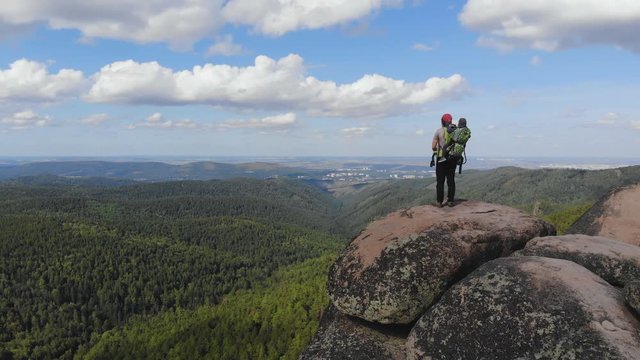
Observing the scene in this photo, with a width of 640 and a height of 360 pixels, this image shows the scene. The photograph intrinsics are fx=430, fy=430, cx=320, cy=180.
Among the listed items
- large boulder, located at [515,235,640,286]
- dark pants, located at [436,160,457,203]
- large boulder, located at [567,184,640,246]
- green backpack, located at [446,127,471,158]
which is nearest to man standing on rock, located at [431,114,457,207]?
dark pants, located at [436,160,457,203]

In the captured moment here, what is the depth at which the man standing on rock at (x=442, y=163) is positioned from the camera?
2583 centimetres

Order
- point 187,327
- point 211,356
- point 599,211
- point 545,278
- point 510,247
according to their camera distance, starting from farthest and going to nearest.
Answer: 1. point 187,327
2. point 211,356
3. point 599,211
4. point 510,247
5. point 545,278

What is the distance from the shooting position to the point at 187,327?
171125mm

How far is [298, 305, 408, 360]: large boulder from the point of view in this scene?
64.3 ft

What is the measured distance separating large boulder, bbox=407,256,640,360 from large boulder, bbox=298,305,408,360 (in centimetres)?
149

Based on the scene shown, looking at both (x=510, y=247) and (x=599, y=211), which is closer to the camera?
(x=510, y=247)

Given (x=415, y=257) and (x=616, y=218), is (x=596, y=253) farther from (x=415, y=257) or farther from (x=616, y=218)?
(x=616, y=218)

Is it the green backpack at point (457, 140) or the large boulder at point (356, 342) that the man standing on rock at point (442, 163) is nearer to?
the green backpack at point (457, 140)

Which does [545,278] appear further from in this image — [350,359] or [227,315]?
[227,315]

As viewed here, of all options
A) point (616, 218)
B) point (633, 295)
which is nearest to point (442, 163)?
point (616, 218)

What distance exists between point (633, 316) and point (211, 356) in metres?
139

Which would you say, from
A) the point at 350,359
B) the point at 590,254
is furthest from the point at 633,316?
the point at 350,359

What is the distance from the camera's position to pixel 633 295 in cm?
1538

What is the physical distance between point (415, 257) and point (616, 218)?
15882mm
